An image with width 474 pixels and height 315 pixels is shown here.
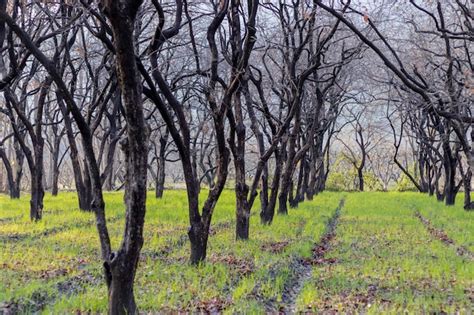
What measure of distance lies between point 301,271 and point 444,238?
A: 17.2 ft

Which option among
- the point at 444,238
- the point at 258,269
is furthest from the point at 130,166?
the point at 444,238

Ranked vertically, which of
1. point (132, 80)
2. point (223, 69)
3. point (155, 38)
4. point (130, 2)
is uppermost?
point (223, 69)

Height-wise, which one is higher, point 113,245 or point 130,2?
point 130,2

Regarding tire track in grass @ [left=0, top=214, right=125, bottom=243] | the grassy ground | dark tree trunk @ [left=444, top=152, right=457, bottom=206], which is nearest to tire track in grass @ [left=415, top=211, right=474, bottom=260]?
the grassy ground

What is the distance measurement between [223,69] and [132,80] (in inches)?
668

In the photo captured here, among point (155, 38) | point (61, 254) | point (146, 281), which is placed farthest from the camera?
point (61, 254)

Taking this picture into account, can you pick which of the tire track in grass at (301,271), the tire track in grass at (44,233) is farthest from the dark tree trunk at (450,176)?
the tire track in grass at (44,233)

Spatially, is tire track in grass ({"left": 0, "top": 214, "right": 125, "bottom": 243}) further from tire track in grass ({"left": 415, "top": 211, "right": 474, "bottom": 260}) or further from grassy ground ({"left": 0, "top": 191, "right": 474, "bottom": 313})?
tire track in grass ({"left": 415, "top": 211, "right": 474, "bottom": 260})

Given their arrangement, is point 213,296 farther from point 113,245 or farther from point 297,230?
point 297,230

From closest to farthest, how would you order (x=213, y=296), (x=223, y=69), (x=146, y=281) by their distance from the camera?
(x=213, y=296)
(x=146, y=281)
(x=223, y=69)

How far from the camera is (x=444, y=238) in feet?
41.9

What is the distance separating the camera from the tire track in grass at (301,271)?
6903 mm

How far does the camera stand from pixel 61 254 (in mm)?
9750

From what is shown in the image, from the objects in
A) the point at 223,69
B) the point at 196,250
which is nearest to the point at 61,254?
the point at 196,250
